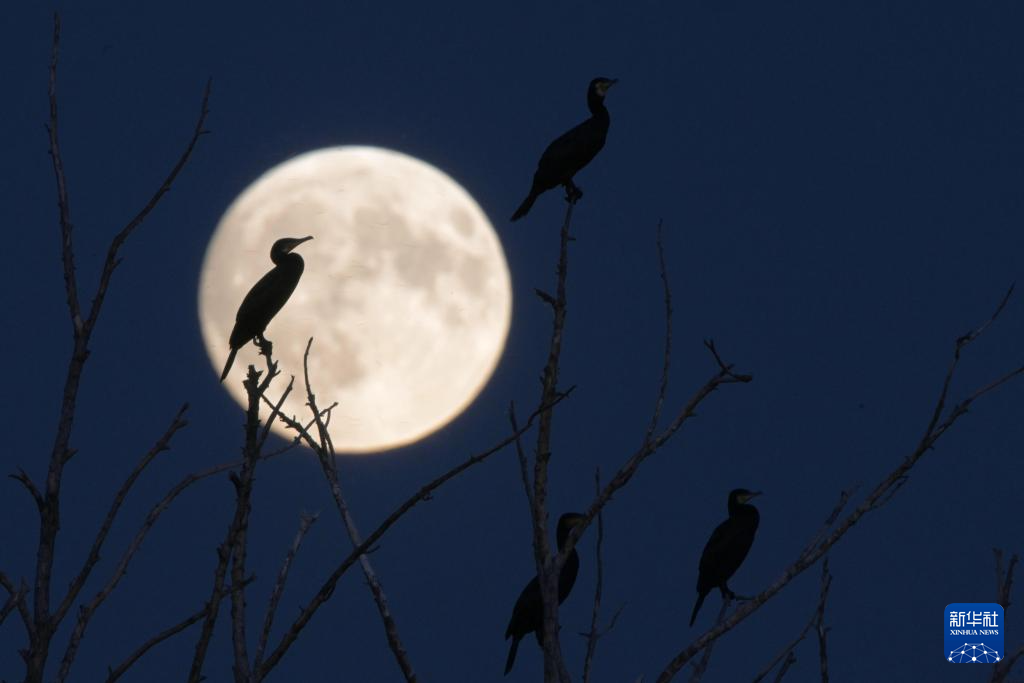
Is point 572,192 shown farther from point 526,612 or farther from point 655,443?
point 655,443

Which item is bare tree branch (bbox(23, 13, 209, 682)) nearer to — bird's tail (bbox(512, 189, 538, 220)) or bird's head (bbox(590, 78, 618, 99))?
bird's tail (bbox(512, 189, 538, 220))

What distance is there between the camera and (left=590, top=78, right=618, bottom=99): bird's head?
1503cm

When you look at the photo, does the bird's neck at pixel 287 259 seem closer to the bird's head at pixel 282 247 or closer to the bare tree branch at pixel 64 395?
the bird's head at pixel 282 247

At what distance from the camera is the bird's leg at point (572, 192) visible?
12445mm

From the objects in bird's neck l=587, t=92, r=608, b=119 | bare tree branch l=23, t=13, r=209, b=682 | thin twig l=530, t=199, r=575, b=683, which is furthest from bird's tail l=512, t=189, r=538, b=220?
bare tree branch l=23, t=13, r=209, b=682

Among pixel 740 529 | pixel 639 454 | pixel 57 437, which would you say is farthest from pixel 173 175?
pixel 740 529

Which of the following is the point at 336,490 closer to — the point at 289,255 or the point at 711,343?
the point at 711,343

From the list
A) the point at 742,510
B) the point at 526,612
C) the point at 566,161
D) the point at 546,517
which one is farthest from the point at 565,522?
the point at 546,517

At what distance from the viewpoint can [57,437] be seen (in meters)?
4.24

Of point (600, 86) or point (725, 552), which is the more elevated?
point (600, 86)

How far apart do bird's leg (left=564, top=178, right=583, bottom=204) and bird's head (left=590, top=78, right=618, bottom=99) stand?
6.84ft

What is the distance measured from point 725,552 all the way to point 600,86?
18.9 ft

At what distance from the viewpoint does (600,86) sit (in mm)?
15156

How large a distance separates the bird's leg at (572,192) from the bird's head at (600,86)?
209 cm
